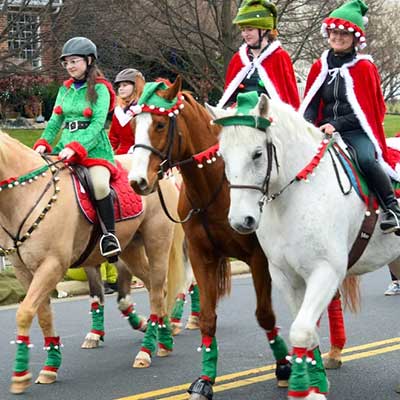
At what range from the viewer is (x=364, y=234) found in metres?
6.61

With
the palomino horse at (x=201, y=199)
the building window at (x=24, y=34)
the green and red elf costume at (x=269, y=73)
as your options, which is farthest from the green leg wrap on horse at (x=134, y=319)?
the building window at (x=24, y=34)

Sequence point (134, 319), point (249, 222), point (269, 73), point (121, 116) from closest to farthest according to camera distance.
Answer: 1. point (249, 222)
2. point (269, 73)
3. point (134, 319)
4. point (121, 116)

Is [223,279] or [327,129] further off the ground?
[327,129]

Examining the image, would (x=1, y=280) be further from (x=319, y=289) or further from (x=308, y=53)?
(x=308, y=53)

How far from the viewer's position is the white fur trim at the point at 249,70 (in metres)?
7.27

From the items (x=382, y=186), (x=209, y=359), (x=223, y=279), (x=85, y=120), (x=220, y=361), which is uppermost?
(x=85, y=120)

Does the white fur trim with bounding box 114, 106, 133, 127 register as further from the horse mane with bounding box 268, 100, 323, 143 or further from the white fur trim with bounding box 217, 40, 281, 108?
the horse mane with bounding box 268, 100, 323, 143

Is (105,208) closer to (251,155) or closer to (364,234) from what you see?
(364,234)

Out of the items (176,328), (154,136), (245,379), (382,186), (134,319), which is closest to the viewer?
(382,186)

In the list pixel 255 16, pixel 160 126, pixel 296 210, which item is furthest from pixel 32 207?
pixel 296 210

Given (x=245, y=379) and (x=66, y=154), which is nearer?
(x=245, y=379)

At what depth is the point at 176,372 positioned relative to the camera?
7984mm

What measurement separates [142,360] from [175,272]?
4.36 ft

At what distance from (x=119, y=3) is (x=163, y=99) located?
13.5 m
